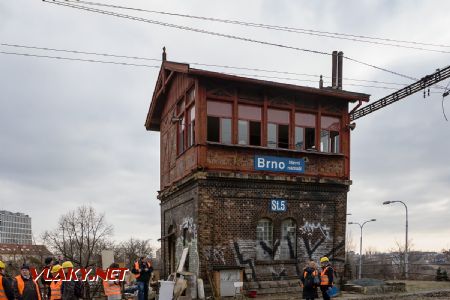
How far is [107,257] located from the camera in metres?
22.1

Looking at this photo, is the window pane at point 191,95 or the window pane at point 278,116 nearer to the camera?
the window pane at point 191,95

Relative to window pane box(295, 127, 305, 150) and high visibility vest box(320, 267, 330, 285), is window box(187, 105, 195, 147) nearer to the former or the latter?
window pane box(295, 127, 305, 150)

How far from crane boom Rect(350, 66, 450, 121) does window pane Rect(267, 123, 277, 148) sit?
649cm

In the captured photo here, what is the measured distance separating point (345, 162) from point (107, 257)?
11184 mm

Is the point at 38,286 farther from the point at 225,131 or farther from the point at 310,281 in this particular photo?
the point at 225,131

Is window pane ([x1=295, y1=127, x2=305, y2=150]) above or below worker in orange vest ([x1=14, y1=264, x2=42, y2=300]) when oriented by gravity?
above

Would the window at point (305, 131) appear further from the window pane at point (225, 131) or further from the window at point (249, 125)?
the window pane at point (225, 131)

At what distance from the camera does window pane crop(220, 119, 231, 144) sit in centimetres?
1867

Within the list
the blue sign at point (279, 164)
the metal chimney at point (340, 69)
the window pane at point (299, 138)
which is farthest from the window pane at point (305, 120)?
the metal chimney at point (340, 69)

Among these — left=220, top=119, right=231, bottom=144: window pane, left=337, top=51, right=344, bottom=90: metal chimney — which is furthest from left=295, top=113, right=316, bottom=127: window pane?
left=337, top=51, right=344, bottom=90: metal chimney

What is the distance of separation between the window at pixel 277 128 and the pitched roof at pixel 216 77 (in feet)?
3.44

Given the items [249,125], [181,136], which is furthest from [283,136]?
[181,136]

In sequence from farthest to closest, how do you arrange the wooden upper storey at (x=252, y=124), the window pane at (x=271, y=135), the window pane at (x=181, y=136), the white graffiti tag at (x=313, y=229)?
the window pane at (x=181, y=136)
the white graffiti tag at (x=313, y=229)
the window pane at (x=271, y=135)
the wooden upper storey at (x=252, y=124)

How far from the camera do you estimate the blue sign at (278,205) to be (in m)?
19.0
